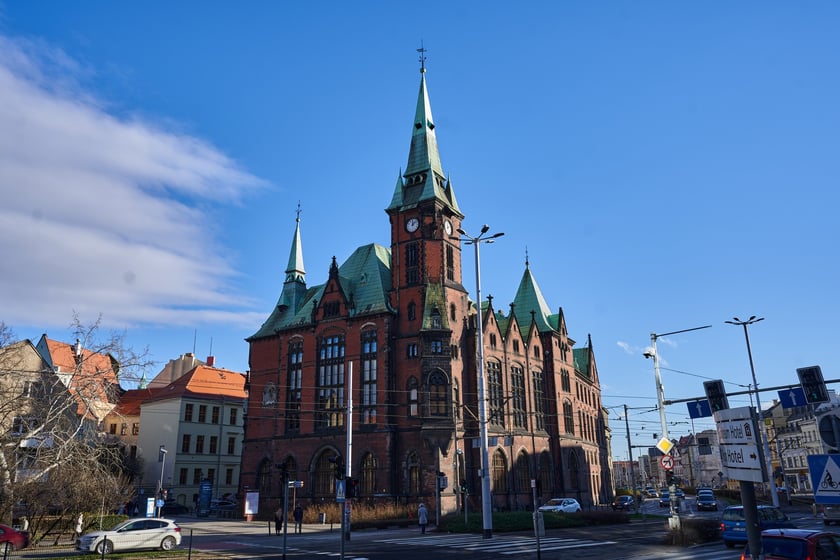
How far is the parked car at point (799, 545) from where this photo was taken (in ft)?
40.1

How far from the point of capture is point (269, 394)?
56.0m

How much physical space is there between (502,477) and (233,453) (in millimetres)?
34158

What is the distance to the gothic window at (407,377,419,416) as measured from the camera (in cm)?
4744

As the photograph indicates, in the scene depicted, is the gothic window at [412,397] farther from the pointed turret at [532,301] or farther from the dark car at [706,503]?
the dark car at [706,503]

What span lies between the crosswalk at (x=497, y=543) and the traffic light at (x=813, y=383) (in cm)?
1141

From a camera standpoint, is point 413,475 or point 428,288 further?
point 428,288

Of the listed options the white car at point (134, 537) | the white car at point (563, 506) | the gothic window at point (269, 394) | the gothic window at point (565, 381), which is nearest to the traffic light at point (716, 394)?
the white car at point (134, 537)

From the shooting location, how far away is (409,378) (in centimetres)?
4812

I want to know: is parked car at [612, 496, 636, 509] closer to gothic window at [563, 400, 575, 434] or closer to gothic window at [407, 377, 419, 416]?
gothic window at [563, 400, 575, 434]

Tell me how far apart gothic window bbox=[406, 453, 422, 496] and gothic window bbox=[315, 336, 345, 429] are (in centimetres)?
706

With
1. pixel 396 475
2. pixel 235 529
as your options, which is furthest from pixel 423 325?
pixel 235 529

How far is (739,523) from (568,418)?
3918cm

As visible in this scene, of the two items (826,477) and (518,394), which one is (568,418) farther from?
(826,477)

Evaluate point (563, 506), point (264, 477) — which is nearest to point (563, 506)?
point (563, 506)
